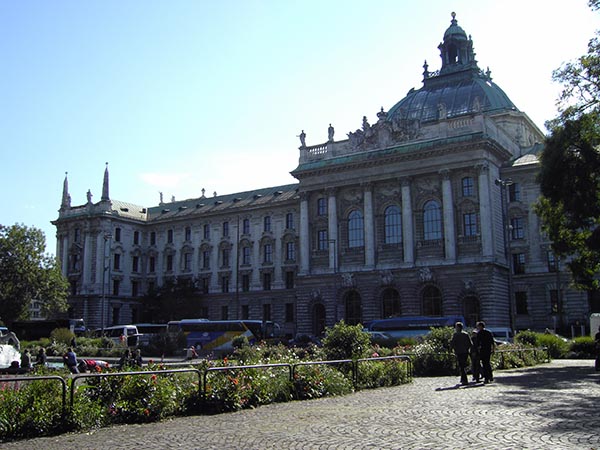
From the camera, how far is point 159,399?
13.6 m

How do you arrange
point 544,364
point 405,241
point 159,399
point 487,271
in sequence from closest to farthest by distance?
point 159,399 → point 544,364 → point 487,271 → point 405,241

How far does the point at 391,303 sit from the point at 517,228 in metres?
14.8

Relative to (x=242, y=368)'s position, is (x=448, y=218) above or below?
above

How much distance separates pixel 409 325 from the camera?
51.1 m

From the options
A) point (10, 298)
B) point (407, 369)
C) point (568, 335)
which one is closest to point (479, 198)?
point (568, 335)

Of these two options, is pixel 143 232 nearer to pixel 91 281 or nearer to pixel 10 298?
pixel 91 281

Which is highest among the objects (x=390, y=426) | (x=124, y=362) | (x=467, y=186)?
(x=467, y=186)

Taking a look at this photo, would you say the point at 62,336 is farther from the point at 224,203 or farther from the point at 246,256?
the point at 224,203

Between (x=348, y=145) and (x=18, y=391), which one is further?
(x=348, y=145)

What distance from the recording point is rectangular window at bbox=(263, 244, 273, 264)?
79450 millimetres

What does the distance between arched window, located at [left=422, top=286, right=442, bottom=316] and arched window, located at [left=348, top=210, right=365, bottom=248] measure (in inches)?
329

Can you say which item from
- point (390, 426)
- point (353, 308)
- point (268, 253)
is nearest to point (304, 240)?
point (353, 308)

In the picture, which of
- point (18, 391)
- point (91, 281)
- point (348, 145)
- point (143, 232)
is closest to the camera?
point (18, 391)

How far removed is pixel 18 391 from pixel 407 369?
13.8m
